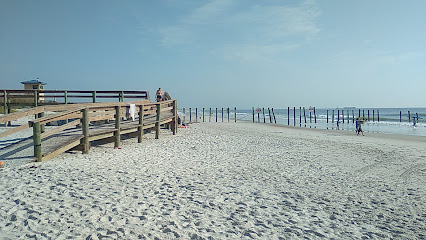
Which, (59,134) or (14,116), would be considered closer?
(14,116)

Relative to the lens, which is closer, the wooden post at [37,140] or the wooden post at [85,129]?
the wooden post at [37,140]

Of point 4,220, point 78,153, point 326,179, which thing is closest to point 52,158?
point 78,153

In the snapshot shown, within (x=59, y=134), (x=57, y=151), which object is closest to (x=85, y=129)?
(x=57, y=151)

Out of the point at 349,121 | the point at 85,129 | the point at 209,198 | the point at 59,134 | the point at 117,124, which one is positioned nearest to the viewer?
the point at 209,198

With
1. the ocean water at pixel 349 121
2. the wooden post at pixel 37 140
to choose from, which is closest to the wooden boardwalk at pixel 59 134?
the wooden post at pixel 37 140

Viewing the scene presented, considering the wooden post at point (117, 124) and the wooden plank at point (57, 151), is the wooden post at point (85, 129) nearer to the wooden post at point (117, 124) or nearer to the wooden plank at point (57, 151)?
the wooden plank at point (57, 151)

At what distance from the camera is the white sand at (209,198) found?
334 centimetres

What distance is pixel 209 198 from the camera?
4.43 metres

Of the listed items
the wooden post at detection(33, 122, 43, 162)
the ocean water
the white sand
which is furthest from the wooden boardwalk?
the ocean water

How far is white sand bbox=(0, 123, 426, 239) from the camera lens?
3344mm

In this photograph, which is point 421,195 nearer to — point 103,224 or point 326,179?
point 326,179

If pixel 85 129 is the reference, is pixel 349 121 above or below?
below

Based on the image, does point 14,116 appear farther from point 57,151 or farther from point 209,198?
point 209,198

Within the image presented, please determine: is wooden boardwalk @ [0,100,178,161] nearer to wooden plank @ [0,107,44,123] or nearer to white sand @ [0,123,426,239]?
wooden plank @ [0,107,44,123]
